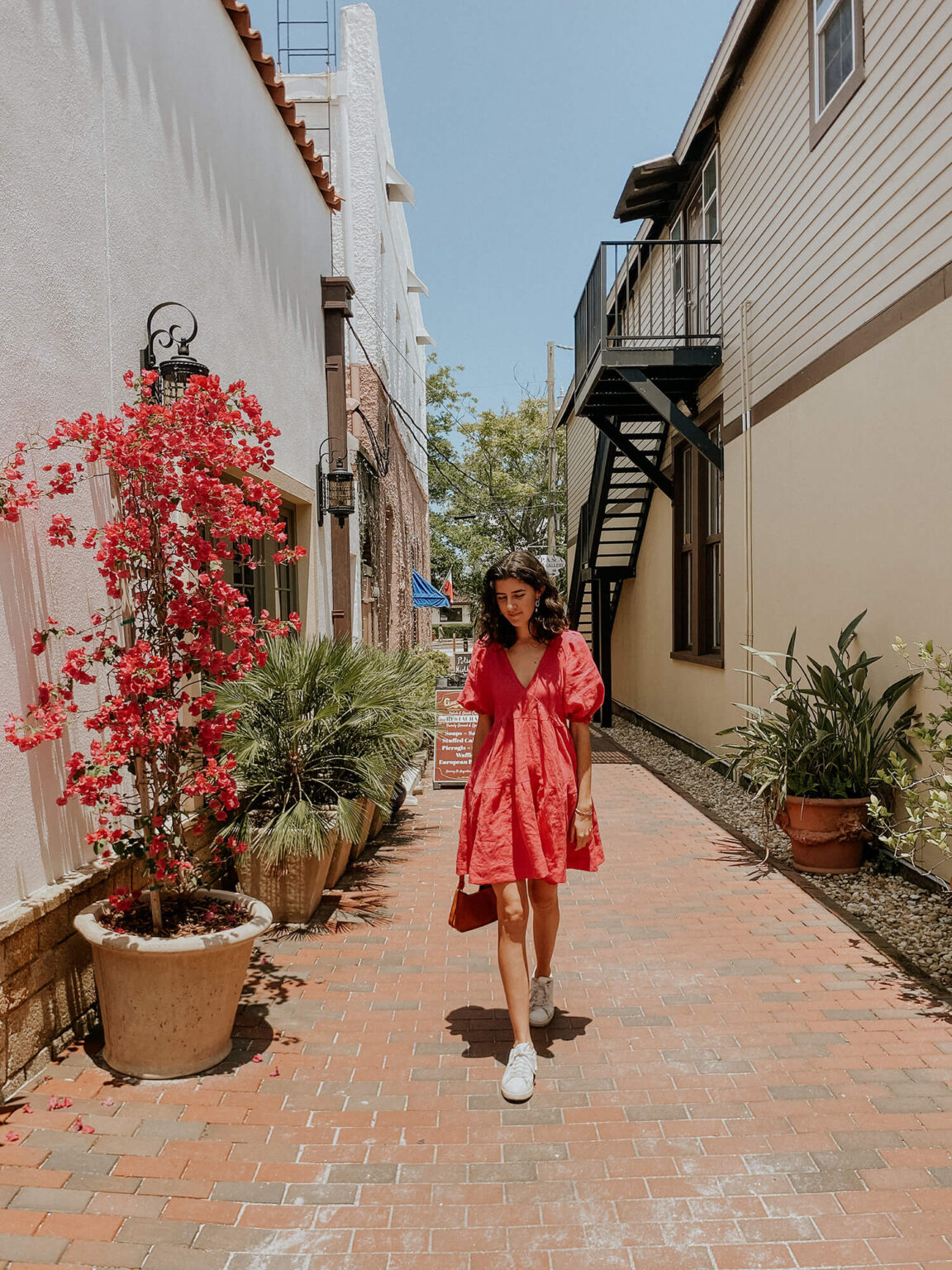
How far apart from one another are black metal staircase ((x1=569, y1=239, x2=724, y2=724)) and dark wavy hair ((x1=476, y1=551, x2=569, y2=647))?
20.0ft

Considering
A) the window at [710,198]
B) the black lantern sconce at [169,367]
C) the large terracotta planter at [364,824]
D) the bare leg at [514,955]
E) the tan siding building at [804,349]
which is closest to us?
the bare leg at [514,955]

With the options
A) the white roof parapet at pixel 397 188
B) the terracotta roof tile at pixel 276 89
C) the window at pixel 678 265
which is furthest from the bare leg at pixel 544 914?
the white roof parapet at pixel 397 188

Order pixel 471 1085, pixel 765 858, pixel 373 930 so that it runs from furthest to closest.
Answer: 1. pixel 765 858
2. pixel 373 930
3. pixel 471 1085

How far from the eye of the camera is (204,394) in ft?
10.9

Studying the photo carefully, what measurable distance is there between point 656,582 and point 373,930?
328 inches

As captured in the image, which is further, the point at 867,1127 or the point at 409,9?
the point at 409,9

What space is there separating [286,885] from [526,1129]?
2.27 meters

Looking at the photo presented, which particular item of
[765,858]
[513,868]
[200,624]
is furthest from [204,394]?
[765,858]

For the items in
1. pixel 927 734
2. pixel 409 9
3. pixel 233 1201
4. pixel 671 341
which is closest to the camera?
pixel 233 1201

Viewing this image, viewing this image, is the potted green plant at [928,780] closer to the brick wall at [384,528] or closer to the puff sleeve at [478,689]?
the puff sleeve at [478,689]

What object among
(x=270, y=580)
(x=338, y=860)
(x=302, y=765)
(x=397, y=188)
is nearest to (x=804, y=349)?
(x=270, y=580)

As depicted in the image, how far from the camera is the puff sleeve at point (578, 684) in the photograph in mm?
3418

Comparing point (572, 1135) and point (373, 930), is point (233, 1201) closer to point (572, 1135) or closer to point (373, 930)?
point (572, 1135)

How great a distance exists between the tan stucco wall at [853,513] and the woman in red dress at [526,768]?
259cm
